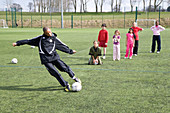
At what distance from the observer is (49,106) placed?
16.2 feet

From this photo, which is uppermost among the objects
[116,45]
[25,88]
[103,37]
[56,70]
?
[103,37]

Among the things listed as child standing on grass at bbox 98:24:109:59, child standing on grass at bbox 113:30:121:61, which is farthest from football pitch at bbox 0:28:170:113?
child standing on grass at bbox 98:24:109:59

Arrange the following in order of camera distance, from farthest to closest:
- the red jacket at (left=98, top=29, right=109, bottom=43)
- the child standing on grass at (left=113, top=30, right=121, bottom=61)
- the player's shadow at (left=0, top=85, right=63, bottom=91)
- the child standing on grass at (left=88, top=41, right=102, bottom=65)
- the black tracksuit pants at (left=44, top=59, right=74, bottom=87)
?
the red jacket at (left=98, top=29, right=109, bottom=43), the child standing on grass at (left=113, top=30, right=121, bottom=61), the child standing on grass at (left=88, top=41, right=102, bottom=65), the player's shadow at (left=0, top=85, right=63, bottom=91), the black tracksuit pants at (left=44, top=59, right=74, bottom=87)

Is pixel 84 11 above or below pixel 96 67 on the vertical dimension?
above

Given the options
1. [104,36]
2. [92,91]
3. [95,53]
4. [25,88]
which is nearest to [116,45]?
[104,36]

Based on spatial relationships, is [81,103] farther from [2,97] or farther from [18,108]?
[2,97]

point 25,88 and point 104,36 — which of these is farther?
point 104,36

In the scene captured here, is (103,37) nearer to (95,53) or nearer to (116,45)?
(116,45)

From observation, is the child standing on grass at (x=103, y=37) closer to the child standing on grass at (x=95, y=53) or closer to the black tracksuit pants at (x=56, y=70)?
the child standing on grass at (x=95, y=53)

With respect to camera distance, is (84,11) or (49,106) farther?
(84,11)

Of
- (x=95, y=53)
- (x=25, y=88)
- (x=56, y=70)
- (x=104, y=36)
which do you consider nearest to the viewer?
(x=56, y=70)

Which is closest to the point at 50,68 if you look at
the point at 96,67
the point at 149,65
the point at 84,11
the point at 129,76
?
the point at 129,76

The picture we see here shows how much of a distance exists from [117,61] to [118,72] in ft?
7.90

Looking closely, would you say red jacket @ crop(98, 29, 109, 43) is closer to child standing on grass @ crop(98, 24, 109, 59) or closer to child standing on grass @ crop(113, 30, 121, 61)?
child standing on grass @ crop(98, 24, 109, 59)
